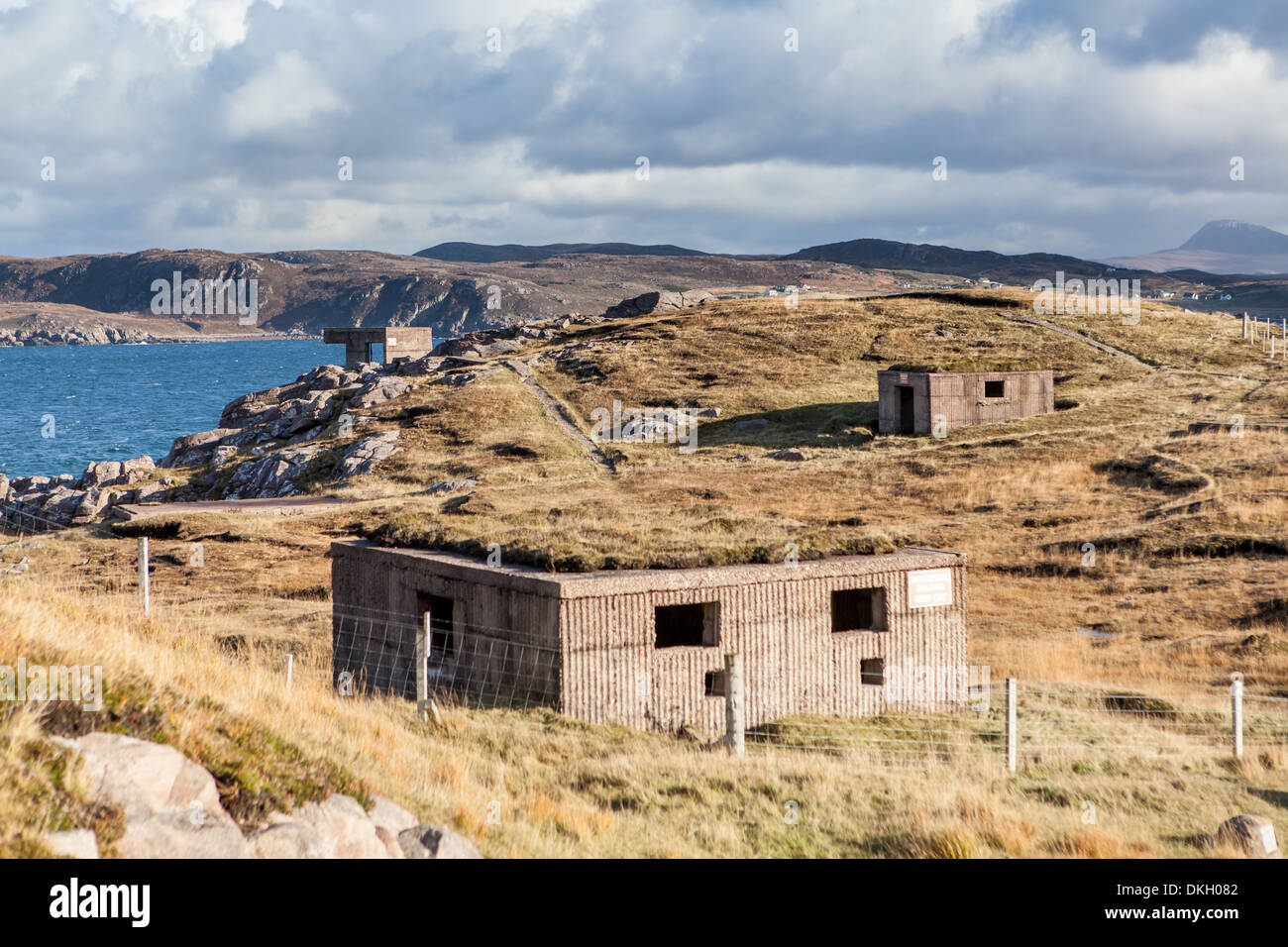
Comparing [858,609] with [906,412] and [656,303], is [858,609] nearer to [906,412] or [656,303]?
[906,412]

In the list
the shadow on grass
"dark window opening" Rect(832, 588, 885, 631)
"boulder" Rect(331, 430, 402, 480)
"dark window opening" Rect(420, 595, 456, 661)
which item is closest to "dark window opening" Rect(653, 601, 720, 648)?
"dark window opening" Rect(832, 588, 885, 631)

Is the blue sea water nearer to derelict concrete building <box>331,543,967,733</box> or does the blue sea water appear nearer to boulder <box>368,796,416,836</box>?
derelict concrete building <box>331,543,967,733</box>

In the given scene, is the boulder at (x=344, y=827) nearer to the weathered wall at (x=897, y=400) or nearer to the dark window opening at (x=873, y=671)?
the dark window opening at (x=873, y=671)

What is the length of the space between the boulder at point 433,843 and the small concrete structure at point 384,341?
3903 inches

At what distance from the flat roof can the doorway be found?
4129 cm

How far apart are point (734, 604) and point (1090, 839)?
7.75 meters

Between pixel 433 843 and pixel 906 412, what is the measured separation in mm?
55569

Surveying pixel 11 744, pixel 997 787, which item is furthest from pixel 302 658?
pixel 11 744

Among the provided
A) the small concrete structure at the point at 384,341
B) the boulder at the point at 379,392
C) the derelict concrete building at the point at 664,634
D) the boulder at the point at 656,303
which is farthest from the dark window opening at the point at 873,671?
the boulder at the point at 656,303

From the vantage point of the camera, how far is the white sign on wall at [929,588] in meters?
20.2

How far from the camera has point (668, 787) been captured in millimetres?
13203

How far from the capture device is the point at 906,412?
61.8 metres

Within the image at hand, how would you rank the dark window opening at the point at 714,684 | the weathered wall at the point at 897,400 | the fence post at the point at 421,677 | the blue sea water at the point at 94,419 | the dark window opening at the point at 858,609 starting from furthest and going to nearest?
the blue sea water at the point at 94,419 → the weathered wall at the point at 897,400 → the dark window opening at the point at 858,609 → the dark window opening at the point at 714,684 → the fence post at the point at 421,677
